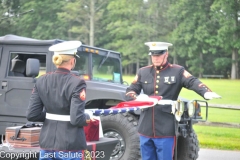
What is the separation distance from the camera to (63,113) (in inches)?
145

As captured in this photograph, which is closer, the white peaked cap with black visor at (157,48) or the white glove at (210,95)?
the white glove at (210,95)

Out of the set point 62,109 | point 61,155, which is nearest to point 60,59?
A: point 62,109

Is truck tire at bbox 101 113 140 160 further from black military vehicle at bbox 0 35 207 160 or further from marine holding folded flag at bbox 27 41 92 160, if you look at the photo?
marine holding folded flag at bbox 27 41 92 160

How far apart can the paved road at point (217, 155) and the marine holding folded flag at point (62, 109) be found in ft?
15.3

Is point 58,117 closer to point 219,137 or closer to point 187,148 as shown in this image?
point 187,148

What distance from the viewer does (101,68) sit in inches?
299

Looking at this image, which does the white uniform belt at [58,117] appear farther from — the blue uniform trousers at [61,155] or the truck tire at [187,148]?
the truck tire at [187,148]

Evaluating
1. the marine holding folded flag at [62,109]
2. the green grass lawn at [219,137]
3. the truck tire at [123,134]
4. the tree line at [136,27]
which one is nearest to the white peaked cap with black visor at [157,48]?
the marine holding folded flag at [62,109]

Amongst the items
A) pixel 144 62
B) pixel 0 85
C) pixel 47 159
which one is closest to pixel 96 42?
pixel 144 62

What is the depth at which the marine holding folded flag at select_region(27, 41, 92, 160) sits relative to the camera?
3609mm

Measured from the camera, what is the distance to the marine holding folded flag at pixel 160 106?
4602mm

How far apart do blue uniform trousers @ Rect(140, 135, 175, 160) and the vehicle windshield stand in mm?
2674

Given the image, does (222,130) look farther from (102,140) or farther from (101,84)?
(102,140)

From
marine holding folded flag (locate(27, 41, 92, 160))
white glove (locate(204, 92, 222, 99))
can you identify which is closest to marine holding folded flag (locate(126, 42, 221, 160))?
white glove (locate(204, 92, 222, 99))
